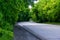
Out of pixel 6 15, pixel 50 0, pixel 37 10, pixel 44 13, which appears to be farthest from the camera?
pixel 37 10

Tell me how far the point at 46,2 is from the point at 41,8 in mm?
2394

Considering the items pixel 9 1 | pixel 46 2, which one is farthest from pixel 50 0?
pixel 9 1

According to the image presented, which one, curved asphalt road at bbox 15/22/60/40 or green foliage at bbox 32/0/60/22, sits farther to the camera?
green foliage at bbox 32/0/60/22

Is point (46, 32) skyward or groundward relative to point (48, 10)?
skyward

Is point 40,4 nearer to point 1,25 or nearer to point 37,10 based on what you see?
point 37,10

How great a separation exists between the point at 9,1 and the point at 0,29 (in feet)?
2.84

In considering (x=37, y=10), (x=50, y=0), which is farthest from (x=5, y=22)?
(x=37, y=10)

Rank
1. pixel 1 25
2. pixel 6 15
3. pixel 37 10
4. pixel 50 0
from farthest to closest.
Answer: pixel 37 10 < pixel 50 0 < pixel 6 15 < pixel 1 25

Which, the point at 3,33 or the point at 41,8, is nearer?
the point at 3,33

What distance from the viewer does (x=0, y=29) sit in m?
3.81

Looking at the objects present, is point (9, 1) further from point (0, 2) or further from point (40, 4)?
point (40, 4)

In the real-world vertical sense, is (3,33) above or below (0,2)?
below

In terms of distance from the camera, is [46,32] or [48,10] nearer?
[46,32]

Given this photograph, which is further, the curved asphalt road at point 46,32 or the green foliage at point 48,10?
the green foliage at point 48,10
